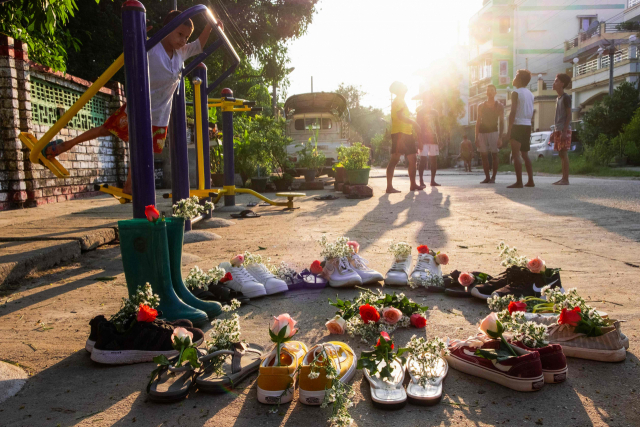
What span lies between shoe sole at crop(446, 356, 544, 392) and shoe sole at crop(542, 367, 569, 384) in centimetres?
6

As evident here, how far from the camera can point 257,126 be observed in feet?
37.3

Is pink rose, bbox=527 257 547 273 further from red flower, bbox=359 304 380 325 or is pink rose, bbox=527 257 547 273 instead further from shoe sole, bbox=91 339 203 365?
shoe sole, bbox=91 339 203 365

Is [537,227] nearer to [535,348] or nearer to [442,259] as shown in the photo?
[442,259]

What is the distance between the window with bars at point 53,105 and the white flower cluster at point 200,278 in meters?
6.18

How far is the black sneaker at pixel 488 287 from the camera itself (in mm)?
2422

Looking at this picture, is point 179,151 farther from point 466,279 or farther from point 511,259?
point 511,259

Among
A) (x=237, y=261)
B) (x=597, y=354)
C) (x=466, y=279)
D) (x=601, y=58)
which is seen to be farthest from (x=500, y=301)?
(x=601, y=58)

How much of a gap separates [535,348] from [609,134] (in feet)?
79.3

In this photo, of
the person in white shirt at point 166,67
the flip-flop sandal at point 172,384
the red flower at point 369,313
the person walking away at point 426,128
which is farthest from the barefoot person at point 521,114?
the flip-flop sandal at point 172,384

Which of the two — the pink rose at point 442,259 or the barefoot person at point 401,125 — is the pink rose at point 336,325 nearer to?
the pink rose at point 442,259

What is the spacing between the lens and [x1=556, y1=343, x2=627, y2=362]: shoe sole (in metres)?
1.70

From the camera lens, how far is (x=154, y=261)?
2098 mm

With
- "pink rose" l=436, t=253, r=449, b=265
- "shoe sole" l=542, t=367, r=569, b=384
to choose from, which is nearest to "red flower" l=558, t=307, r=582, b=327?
"shoe sole" l=542, t=367, r=569, b=384

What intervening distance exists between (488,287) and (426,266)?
0.43m
